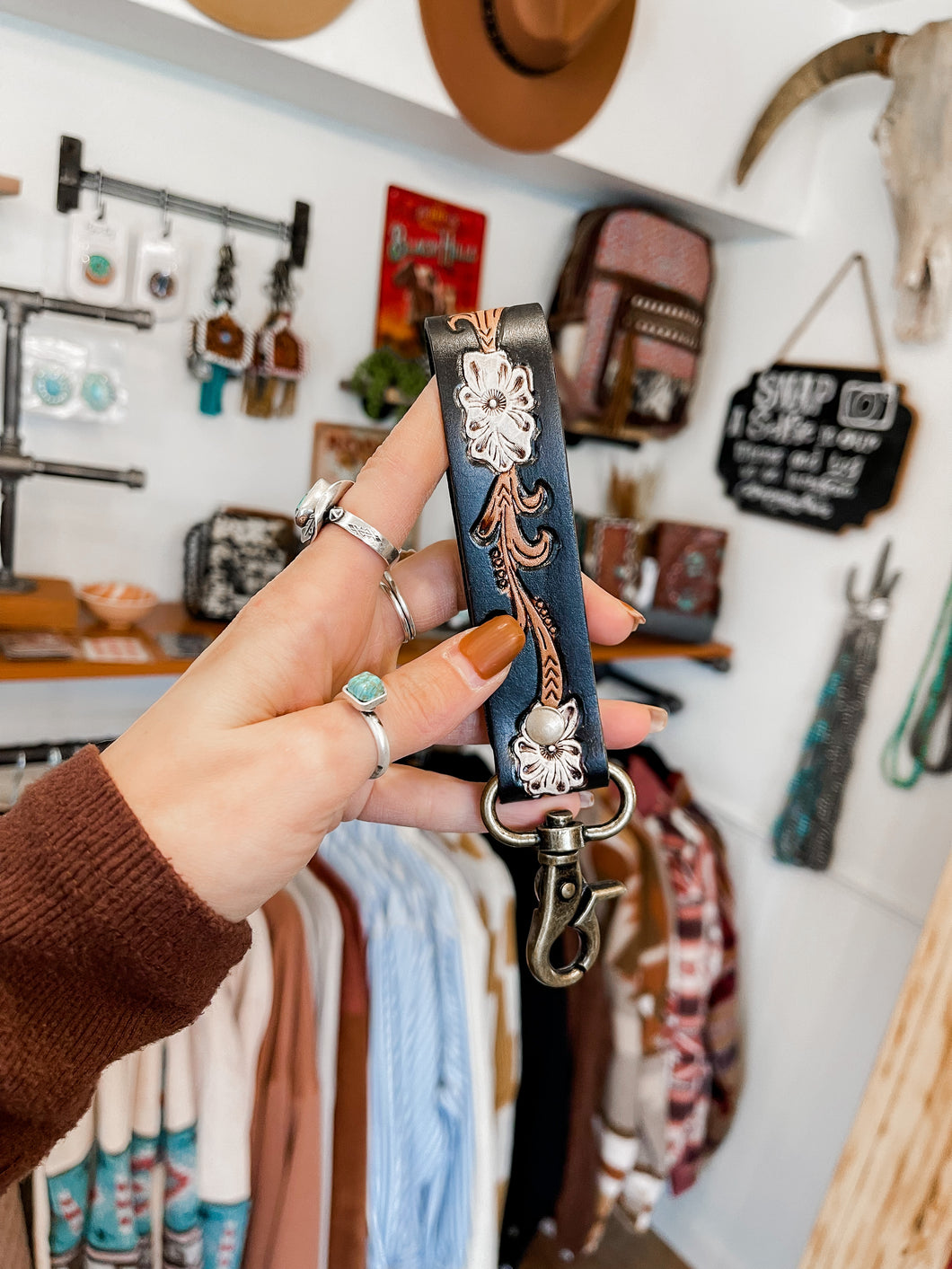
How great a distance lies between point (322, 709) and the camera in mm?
506

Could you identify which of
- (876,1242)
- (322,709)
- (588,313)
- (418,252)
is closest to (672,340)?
(588,313)

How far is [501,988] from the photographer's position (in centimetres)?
115

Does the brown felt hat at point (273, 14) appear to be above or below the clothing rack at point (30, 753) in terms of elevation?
above

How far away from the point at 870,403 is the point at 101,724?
4.54 feet

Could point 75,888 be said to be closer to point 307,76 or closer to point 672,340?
point 307,76

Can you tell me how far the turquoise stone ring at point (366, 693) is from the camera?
0.50 meters

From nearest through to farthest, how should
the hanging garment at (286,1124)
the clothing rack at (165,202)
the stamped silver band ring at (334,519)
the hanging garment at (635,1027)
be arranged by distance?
1. the stamped silver band ring at (334,519)
2. the hanging garment at (286,1124)
3. the clothing rack at (165,202)
4. the hanging garment at (635,1027)

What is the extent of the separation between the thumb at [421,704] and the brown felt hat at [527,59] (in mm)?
932

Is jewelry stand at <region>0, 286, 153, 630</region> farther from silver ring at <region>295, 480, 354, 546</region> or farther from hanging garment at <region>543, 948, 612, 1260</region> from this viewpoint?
hanging garment at <region>543, 948, 612, 1260</region>

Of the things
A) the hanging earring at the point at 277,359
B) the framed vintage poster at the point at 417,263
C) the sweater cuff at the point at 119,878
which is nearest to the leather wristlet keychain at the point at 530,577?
the sweater cuff at the point at 119,878

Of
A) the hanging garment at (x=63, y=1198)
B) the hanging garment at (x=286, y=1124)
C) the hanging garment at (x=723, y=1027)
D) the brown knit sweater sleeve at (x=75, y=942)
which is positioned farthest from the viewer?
the hanging garment at (x=723, y=1027)

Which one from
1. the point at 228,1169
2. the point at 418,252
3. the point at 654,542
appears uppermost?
the point at 418,252

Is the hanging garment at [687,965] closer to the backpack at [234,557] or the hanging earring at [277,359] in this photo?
the backpack at [234,557]

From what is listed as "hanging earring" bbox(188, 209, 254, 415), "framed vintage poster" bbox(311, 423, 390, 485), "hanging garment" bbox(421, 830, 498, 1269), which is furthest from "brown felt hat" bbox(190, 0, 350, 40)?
"hanging garment" bbox(421, 830, 498, 1269)
